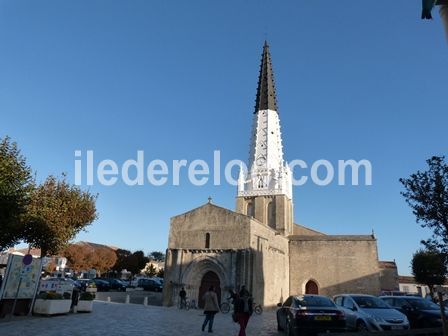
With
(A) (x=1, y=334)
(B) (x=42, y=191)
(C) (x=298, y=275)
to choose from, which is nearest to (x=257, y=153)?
(C) (x=298, y=275)

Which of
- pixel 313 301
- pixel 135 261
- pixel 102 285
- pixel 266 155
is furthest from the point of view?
pixel 135 261

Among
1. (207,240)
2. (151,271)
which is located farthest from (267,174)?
(151,271)

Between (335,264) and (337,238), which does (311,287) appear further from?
(337,238)

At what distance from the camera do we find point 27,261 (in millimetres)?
14719

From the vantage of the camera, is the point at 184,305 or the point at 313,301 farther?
the point at 184,305

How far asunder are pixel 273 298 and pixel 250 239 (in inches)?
285

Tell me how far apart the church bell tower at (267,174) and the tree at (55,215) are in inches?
947

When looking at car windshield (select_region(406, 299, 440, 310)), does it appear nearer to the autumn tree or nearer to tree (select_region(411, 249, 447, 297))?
tree (select_region(411, 249, 447, 297))

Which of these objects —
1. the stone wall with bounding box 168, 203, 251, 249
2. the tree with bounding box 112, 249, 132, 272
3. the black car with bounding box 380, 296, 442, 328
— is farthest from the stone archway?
the tree with bounding box 112, 249, 132, 272

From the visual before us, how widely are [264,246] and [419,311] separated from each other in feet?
61.2

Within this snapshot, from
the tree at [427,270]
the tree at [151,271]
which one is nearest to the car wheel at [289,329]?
the tree at [427,270]

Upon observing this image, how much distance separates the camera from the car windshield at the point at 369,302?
42.2ft

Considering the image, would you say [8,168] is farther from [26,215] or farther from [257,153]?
[257,153]

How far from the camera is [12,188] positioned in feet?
54.1
